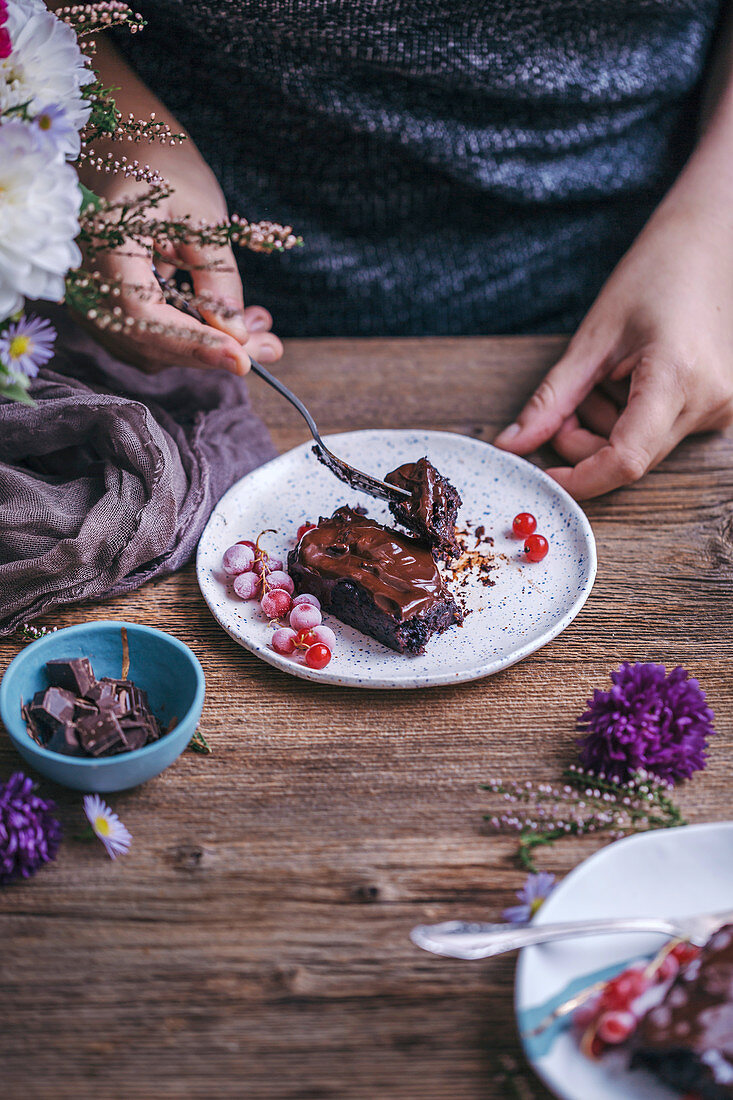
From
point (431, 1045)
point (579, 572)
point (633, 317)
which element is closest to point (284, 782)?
point (431, 1045)

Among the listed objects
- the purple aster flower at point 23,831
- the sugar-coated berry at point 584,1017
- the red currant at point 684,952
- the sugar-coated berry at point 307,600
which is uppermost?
the red currant at point 684,952

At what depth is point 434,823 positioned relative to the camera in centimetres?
117

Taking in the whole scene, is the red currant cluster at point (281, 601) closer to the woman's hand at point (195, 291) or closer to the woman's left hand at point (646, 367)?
the woman's hand at point (195, 291)

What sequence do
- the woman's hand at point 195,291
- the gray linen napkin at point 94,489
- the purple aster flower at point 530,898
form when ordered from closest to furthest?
the purple aster flower at point 530,898
the gray linen napkin at point 94,489
the woman's hand at point 195,291

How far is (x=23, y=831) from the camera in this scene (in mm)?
1090

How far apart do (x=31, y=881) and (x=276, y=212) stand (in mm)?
1748

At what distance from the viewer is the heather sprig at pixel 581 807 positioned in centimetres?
116

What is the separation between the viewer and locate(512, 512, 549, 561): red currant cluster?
157cm

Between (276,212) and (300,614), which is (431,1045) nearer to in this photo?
(300,614)

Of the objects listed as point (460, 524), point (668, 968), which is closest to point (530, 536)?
point (460, 524)

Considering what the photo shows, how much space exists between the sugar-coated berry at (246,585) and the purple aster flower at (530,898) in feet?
2.30

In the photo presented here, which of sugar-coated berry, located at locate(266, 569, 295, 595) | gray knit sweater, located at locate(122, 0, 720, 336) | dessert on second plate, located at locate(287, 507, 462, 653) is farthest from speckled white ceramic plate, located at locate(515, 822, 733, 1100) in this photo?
gray knit sweater, located at locate(122, 0, 720, 336)

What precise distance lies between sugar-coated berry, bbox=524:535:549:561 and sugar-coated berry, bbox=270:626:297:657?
0.49 m

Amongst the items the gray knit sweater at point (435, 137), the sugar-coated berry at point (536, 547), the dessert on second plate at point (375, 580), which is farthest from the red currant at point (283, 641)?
the gray knit sweater at point (435, 137)
